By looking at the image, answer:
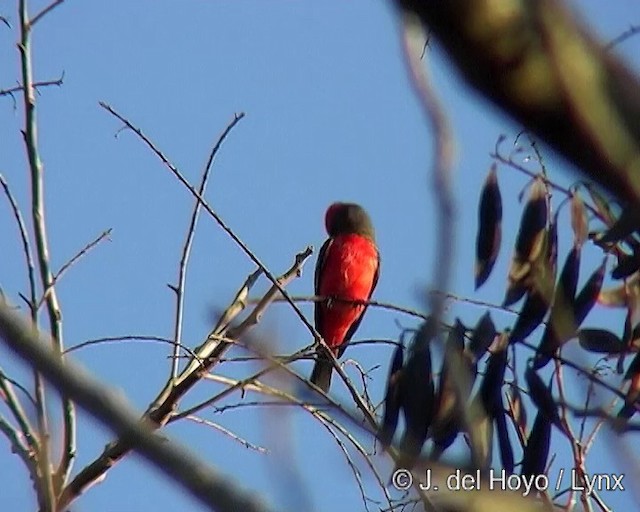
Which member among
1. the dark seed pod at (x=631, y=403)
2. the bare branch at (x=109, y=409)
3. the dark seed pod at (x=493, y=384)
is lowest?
the bare branch at (x=109, y=409)

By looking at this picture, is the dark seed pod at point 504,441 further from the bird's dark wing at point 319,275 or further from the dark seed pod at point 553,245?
the bird's dark wing at point 319,275

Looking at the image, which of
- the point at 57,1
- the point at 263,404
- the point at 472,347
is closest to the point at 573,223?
the point at 472,347

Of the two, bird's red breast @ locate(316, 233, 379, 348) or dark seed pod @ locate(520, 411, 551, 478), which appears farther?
bird's red breast @ locate(316, 233, 379, 348)

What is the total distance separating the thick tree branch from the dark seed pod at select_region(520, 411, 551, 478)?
58.2 inches

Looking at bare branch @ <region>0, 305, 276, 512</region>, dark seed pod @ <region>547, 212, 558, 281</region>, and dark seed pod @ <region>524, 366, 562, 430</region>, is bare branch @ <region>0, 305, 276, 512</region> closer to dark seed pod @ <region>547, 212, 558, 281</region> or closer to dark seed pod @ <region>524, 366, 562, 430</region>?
dark seed pod @ <region>524, 366, 562, 430</region>

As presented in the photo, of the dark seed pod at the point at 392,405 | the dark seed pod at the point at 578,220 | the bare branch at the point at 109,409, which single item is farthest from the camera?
the dark seed pod at the point at 578,220

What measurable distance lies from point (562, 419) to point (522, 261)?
0.97 feet

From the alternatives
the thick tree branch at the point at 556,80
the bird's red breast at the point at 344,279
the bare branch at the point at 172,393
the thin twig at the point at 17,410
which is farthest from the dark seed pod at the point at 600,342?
the bird's red breast at the point at 344,279

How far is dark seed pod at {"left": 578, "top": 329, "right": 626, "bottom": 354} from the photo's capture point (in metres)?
1.97

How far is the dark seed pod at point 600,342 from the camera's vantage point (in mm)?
Result: 1975

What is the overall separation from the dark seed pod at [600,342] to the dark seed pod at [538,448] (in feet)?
0.57

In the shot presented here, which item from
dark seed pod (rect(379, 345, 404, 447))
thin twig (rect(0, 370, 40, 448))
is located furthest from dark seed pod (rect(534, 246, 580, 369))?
thin twig (rect(0, 370, 40, 448))

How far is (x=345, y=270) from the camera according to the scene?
5.69m

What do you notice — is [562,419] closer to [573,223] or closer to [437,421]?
[437,421]
